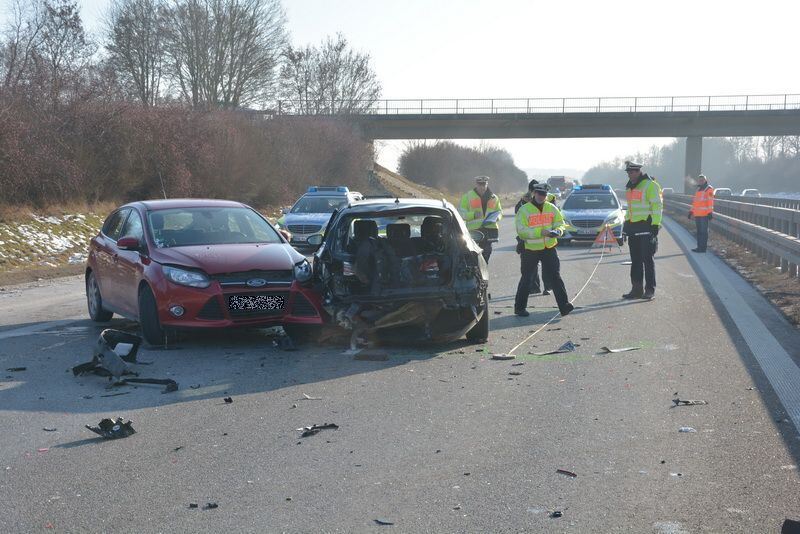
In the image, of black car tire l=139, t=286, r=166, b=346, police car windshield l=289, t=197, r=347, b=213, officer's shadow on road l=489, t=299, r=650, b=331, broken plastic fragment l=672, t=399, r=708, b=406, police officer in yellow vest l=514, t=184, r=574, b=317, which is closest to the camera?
broken plastic fragment l=672, t=399, r=708, b=406

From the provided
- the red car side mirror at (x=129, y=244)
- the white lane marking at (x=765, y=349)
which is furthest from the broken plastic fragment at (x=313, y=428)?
the red car side mirror at (x=129, y=244)

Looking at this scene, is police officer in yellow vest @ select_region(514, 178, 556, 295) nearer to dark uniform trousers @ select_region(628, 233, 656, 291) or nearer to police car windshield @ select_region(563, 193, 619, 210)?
dark uniform trousers @ select_region(628, 233, 656, 291)

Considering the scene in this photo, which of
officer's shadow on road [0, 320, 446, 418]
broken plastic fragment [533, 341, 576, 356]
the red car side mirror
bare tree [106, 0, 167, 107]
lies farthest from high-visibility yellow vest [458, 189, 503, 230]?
bare tree [106, 0, 167, 107]

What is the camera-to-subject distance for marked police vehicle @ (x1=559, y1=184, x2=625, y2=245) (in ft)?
85.5

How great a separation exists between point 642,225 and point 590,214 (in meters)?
11.8

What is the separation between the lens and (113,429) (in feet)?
21.6

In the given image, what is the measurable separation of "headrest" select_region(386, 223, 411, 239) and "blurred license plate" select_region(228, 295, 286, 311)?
144 cm

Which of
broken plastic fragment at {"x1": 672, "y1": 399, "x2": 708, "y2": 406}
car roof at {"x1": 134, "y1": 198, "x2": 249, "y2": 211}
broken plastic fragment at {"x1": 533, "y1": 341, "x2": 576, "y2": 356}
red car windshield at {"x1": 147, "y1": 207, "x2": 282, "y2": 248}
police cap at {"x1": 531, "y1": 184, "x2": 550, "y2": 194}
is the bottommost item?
broken plastic fragment at {"x1": 533, "y1": 341, "x2": 576, "y2": 356}

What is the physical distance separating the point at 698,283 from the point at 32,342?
423 inches

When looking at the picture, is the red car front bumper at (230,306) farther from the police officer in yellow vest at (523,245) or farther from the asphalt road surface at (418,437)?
the police officer in yellow vest at (523,245)

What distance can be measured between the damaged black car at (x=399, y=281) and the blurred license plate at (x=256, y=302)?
47cm

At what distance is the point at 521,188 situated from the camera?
13875cm

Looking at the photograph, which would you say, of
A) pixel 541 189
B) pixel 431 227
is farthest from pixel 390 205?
pixel 541 189

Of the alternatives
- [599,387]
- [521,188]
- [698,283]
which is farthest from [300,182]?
[521,188]
